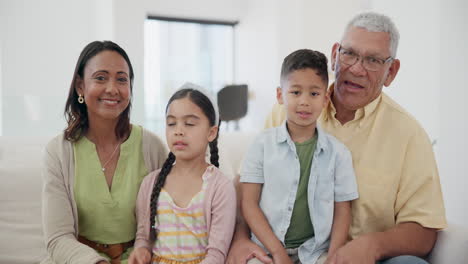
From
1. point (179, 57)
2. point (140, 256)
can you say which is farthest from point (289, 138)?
point (179, 57)

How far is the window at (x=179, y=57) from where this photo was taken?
6578mm

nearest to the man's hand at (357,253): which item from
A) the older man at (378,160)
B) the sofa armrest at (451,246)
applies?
the older man at (378,160)

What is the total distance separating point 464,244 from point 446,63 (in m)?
2.24

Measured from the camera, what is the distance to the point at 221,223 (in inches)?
61.7

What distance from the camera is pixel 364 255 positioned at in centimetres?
147

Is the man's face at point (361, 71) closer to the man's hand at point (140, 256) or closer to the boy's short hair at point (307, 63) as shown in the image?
the boy's short hair at point (307, 63)

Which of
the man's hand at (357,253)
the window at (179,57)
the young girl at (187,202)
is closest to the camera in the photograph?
the man's hand at (357,253)

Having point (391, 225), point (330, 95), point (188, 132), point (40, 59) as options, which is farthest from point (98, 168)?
point (40, 59)

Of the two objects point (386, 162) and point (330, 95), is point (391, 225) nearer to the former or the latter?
point (386, 162)

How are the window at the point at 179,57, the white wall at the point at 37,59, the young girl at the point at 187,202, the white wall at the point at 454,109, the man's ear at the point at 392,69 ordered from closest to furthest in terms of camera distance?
the young girl at the point at 187,202
the man's ear at the point at 392,69
the white wall at the point at 454,109
the white wall at the point at 37,59
the window at the point at 179,57

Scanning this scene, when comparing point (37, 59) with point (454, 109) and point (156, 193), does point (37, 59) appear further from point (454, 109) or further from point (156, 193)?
point (454, 109)

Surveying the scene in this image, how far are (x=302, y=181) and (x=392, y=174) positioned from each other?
38cm

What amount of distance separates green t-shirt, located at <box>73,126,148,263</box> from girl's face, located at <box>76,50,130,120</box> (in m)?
0.17

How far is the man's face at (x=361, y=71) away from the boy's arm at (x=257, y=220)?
0.56 metres
